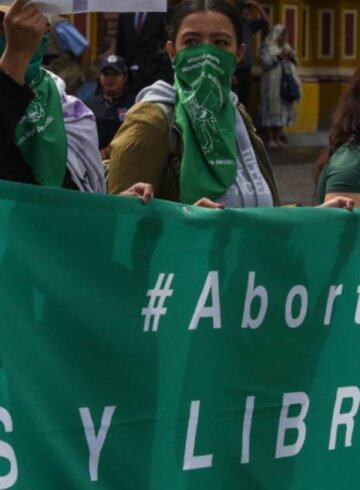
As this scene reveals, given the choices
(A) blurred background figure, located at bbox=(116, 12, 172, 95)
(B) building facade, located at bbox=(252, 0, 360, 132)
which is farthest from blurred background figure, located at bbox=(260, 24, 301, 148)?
(A) blurred background figure, located at bbox=(116, 12, 172, 95)

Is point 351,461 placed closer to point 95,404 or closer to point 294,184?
point 95,404

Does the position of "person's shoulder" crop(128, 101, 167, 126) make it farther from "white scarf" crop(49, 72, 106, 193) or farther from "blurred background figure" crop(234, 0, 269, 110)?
"blurred background figure" crop(234, 0, 269, 110)

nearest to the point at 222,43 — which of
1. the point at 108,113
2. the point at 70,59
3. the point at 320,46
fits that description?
the point at 108,113

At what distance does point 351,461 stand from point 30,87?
4.84 feet

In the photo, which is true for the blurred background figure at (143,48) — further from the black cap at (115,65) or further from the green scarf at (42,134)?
the green scarf at (42,134)

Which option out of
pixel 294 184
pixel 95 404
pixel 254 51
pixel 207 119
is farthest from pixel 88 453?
pixel 254 51

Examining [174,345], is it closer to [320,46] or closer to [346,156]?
[346,156]

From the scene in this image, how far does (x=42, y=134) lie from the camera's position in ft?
15.2

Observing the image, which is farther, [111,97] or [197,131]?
[111,97]

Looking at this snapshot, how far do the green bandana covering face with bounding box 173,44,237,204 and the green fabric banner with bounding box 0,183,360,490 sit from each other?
374 mm

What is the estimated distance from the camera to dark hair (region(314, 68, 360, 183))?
5.70 metres

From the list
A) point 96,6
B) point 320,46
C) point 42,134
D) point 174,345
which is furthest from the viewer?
point 320,46

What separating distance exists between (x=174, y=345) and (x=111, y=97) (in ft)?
21.7

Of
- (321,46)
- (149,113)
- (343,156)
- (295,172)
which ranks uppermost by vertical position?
(149,113)
